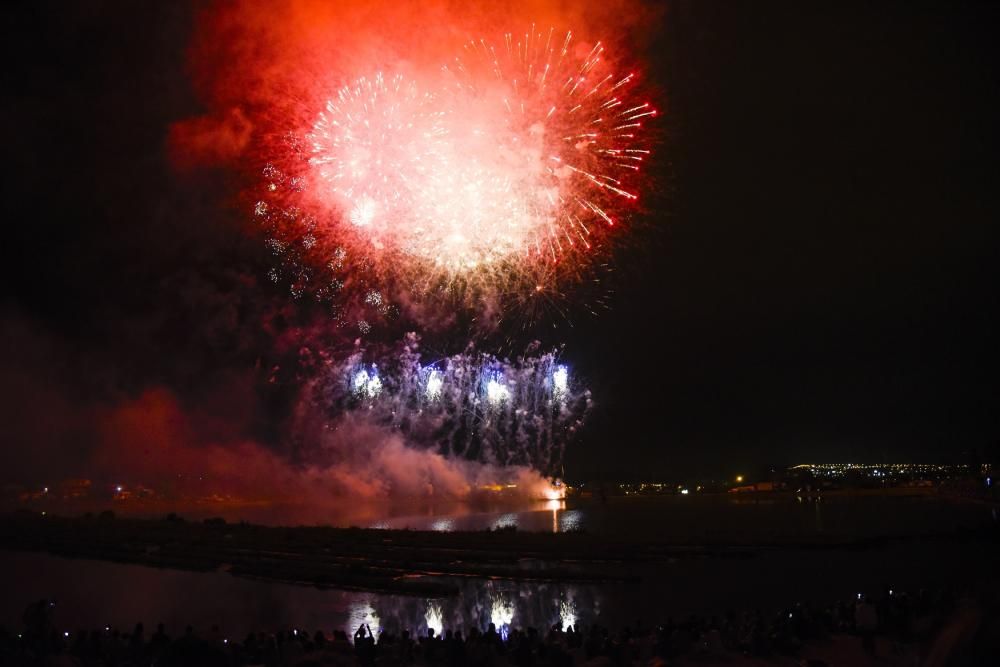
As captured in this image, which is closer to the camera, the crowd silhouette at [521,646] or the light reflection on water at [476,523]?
the crowd silhouette at [521,646]

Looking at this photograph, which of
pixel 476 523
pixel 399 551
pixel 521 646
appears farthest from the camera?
pixel 476 523

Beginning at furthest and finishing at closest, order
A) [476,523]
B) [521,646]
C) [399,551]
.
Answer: [476,523] → [399,551] → [521,646]

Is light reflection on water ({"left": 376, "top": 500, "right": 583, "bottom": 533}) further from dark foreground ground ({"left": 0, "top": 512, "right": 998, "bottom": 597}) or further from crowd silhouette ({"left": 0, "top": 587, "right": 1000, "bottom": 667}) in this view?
crowd silhouette ({"left": 0, "top": 587, "right": 1000, "bottom": 667})

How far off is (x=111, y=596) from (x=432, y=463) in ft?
241

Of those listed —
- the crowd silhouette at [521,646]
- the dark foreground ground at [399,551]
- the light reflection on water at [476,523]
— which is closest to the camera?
the crowd silhouette at [521,646]

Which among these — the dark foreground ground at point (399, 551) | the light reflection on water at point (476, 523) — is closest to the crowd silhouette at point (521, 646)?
the dark foreground ground at point (399, 551)

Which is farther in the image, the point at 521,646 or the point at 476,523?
the point at 476,523

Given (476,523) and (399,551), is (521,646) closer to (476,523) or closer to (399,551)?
(399,551)

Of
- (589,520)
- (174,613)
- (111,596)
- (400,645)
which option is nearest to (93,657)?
(400,645)

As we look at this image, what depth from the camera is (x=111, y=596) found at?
69.6ft

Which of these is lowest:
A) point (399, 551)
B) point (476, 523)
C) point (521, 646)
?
point (476, 523)

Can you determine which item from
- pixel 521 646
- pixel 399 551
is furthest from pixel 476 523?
pixel 521 646

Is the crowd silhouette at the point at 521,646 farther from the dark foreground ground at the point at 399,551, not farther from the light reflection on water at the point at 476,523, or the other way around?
the light reflection on water at the point at 476,523

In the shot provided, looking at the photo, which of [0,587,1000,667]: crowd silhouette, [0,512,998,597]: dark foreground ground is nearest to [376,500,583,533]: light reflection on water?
[0,512,998,597]: dark foreground ground
